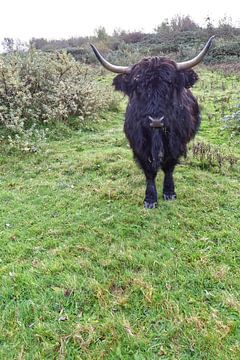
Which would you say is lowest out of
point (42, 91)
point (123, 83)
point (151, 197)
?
point (151, 197)

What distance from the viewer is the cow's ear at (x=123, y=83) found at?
12.9 feet

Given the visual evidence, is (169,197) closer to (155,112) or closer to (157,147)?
(157,147)

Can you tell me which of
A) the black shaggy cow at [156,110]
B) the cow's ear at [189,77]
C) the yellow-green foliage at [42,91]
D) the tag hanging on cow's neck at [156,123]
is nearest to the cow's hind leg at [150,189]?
the black shaggy cow at [156,110]

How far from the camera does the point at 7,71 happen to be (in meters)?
7.04

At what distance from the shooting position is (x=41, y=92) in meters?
7.25

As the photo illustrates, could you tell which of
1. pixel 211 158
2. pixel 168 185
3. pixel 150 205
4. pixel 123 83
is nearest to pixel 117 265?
pixel 150 205

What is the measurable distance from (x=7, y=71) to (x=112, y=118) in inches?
111

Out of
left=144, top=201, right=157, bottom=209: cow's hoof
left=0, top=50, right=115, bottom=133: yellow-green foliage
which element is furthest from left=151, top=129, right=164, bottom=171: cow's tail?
left=0, top=50, right=115, bottom=133: yellow-green foliage

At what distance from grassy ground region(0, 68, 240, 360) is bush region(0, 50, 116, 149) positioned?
6.46 ft

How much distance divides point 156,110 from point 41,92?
4320 millimetres

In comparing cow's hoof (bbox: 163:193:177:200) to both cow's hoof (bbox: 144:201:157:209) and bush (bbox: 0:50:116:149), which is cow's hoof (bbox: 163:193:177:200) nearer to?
cow's hoof (bbox: 144:201:157:209)

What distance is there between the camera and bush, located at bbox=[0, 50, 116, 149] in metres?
6.84

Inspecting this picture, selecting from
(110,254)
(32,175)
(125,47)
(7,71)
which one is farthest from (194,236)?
(125,47)

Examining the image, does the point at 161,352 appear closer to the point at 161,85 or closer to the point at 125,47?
the point at 161,85
